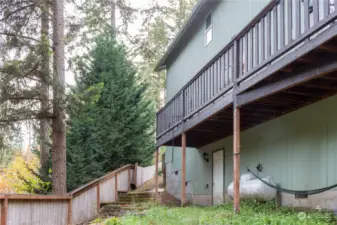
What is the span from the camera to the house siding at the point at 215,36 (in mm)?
10477

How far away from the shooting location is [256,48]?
6324 millimetres

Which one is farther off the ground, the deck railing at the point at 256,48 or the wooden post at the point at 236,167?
the deck railing at the point at 256,48

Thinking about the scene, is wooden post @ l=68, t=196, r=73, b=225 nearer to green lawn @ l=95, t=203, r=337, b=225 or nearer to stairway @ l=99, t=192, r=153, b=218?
stairway @ l=99, t=192, r=153, b=218

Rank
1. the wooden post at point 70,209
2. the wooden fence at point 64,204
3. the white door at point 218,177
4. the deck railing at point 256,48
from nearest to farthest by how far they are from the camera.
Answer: the deck railing at point 256,48 < the wooden fence at point 64,204 < the wooden post at point 70,209 < the white door at point 218,177

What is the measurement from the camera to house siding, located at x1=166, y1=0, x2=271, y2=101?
10.5 metres

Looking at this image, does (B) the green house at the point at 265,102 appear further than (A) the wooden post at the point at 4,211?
No

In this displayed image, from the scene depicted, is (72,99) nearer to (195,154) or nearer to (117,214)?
(117,214)

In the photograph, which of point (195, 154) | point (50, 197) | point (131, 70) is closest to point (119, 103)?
point (131, 70)

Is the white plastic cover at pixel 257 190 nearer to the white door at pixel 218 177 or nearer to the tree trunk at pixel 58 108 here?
the white door at pixel 218 177

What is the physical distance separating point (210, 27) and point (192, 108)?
449 centimetres

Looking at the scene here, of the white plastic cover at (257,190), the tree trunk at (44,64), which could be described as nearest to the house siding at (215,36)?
the white plastic cover at (257,190)

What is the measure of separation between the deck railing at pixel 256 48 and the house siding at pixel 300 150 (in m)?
1.50

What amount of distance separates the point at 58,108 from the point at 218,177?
5435 mm

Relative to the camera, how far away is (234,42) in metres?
7.25
